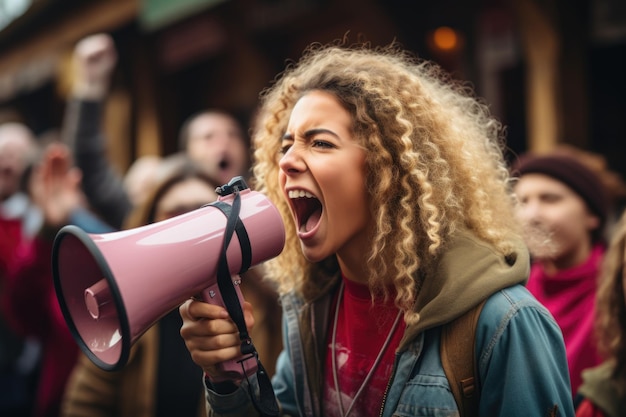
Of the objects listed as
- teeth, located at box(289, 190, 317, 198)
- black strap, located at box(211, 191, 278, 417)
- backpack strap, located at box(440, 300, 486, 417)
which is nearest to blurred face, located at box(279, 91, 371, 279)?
teeth, located at box(289, 190, 317, 198)

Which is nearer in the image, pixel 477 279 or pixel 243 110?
pixel 477 279

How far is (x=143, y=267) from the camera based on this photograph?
1.29 m

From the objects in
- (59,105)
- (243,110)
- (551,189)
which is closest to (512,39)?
(551,189)

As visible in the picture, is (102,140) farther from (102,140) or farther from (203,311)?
(203,311)

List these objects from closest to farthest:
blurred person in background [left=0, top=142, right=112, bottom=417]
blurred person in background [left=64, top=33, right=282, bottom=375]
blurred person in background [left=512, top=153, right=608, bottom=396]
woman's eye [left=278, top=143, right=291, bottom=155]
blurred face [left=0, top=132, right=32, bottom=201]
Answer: woman's eye [left=278, top=143, right=291, bottom=155] → blurred person in background [left=512, top=153, right=608, bottom=396] → blurred person in background [left=0, top=142, right=112, bottom=417] → blurred person in background [left=64, top=33, right=282, bottom=375] → blurred face [left=0, top=132, right=32, bottom=201]

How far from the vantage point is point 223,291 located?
142 centimetres

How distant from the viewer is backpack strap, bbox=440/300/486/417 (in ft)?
4.49

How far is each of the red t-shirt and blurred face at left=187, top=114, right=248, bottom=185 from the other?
2.10 m

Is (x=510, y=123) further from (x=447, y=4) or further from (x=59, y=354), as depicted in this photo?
(x=59, y=354)

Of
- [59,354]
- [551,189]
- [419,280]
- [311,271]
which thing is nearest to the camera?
[419,280]

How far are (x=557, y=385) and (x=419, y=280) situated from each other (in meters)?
0.36

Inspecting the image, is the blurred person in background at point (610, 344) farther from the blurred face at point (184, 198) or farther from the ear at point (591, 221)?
the blurred face at point (184, 198)

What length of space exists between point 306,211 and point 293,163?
0.15m

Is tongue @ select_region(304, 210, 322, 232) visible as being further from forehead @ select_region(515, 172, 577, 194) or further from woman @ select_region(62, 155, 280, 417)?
forehead @ select_region(515, 172, 577, 194)
